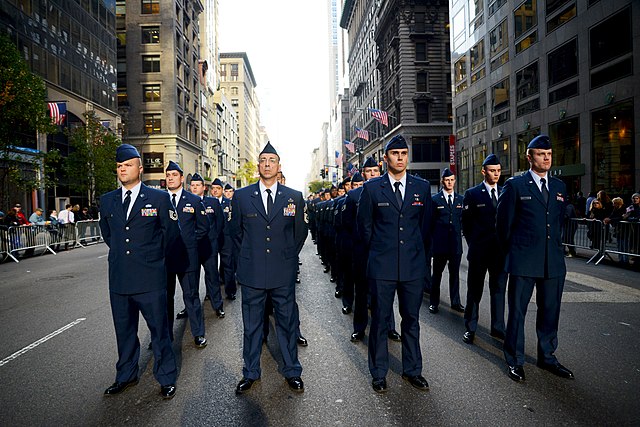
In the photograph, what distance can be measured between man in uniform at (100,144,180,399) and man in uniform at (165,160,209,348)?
1.14 metres

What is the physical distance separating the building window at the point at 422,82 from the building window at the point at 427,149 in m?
5.30

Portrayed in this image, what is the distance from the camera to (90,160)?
1233 inches

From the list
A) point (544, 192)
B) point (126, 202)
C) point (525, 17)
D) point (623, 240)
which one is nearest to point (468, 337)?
point (544, 192)

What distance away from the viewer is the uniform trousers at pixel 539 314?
Answer: 4555mm

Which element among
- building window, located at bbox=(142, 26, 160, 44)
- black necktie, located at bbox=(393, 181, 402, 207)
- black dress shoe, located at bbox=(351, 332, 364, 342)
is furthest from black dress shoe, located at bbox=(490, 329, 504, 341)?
building window, located at bbox=(142, 26, 160, 44)

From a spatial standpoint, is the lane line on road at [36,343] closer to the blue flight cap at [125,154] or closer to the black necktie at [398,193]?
the blue flight cap at [125,154]

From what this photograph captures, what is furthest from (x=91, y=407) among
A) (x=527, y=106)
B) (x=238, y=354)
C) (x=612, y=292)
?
(x=527, y=106)

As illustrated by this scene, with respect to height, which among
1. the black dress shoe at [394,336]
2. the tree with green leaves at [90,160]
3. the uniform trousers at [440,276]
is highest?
the tree with green leaves at [90,160]

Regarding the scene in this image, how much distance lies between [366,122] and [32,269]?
6257 cm

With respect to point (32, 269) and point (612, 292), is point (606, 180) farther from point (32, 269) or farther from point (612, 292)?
point (32, 269)

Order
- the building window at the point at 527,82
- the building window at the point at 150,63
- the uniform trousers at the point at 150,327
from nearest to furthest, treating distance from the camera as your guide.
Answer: the uniform trousers at the point at 150,327, the building window at the point at 527,82, the building window at the point at 150,63

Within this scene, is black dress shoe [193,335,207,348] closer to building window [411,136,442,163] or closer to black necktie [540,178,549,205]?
black necktie [540,178,549,205]

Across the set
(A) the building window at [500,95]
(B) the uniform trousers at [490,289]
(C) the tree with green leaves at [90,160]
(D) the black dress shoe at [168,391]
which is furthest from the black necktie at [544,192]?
(C) the tree with green leaves at [90,160]

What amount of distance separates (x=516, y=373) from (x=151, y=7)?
183 ft
